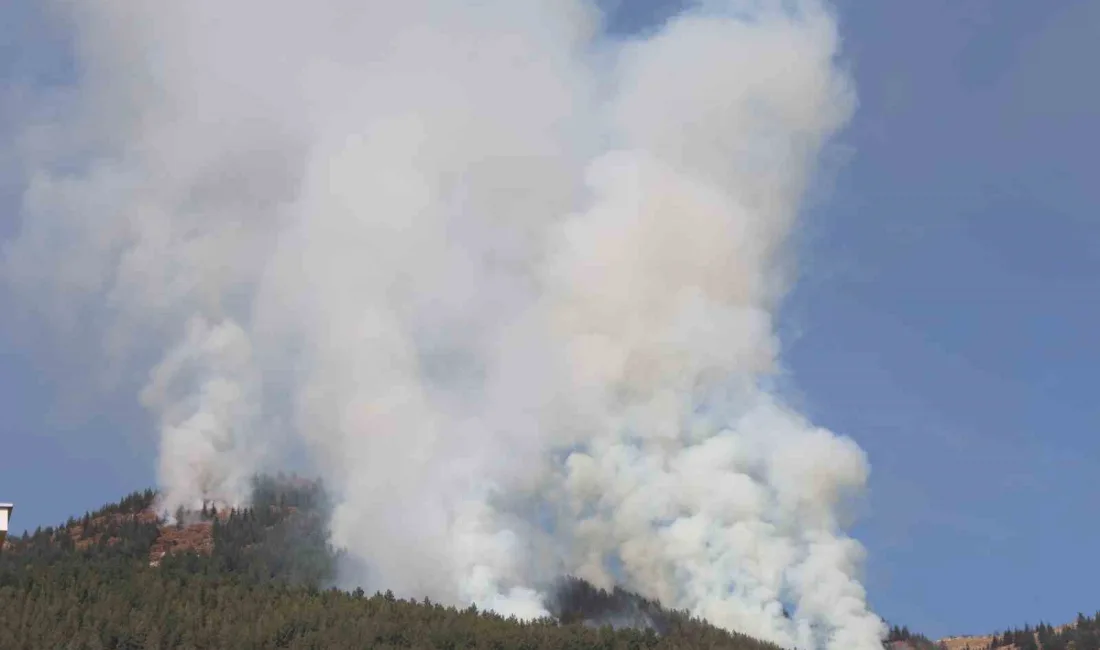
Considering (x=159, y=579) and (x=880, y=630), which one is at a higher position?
(x=159, y=579)

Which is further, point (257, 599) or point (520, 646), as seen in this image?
point (257, 599)

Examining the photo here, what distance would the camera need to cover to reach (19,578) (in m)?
185

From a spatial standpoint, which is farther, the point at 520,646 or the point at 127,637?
the point at 520,646

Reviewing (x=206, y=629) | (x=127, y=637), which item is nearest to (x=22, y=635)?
(x=127, y=637)

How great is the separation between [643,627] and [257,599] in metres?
58.6

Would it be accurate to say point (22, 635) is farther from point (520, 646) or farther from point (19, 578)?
point (520, 646)

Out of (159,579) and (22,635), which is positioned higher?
(159,579)

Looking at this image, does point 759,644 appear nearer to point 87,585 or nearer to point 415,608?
point 415,608

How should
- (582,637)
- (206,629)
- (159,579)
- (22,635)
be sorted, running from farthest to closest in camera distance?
(159,579) → (582,637) → (206,629) → (22,635)

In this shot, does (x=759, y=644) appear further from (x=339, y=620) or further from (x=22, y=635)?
(x=22, y=635)

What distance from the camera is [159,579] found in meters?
192

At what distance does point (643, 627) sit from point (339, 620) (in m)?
51.2

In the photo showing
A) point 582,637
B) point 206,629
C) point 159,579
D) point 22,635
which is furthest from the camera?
point 159,579

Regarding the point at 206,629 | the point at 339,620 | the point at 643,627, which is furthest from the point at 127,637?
the point at 643,627
